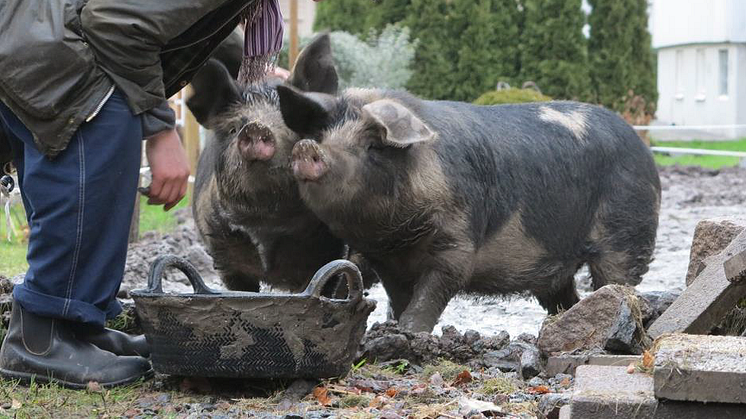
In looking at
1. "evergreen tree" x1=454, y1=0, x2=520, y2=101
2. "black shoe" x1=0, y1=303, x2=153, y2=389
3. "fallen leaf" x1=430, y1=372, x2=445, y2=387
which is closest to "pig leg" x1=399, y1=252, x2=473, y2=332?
"fallen leaf" x1=430, y1=372, x2=445, y2=387

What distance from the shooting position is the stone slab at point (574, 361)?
420 cm

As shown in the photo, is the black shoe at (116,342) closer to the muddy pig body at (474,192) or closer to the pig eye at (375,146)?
the muddy pig body at (474,192)

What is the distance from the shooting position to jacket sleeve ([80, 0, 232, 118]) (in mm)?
4172

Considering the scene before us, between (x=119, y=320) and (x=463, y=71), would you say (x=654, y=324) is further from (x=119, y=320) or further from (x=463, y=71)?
(x=463, y=71)

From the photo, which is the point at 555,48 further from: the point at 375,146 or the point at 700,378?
the point at 700,378

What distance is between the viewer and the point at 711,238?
5.55 metres

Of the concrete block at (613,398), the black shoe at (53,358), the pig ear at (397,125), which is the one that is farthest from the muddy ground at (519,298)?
the concrete block at (613,398)

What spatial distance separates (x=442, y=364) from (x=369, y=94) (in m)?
1.60

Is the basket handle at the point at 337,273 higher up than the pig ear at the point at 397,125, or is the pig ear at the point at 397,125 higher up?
the pig ear at the point at 397,125

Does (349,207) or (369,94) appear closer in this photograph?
(349,207)

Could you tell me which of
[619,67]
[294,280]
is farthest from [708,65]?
[294,280]

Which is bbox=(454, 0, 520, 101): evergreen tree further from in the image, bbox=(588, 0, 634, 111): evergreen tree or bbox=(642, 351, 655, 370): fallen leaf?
bbox=(642, 351, 655, 370): fallen leaf

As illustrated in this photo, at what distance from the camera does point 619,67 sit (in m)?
20.2

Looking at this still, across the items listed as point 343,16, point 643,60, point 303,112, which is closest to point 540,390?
point 303,112
